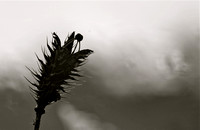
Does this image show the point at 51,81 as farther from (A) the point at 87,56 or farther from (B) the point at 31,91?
(A) the point at 87,56

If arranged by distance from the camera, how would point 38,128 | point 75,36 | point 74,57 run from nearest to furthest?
1. point 38,128
2. point 74,57
3. point 75,36

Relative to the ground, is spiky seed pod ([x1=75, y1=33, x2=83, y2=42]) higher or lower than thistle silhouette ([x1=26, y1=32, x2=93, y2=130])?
higher

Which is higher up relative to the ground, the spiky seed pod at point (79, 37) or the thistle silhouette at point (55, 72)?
the spiky seed pod at point (79, 37)

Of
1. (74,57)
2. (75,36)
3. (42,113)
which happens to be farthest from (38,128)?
(75,36)

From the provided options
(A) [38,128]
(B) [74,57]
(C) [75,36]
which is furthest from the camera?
(C) [75,36]

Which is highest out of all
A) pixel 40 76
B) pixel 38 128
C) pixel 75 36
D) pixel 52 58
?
pixel 75 36

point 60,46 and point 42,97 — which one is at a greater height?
point 60,46

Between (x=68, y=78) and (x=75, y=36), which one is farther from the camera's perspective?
(x=75, y=36)
